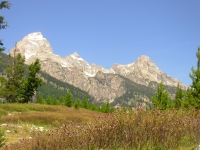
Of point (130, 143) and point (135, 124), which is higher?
point (135, 124)

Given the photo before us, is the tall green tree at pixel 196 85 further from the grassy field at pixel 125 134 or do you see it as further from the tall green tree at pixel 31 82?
the tall green tree at pixel 31 82

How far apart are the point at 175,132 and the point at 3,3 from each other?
10494mm

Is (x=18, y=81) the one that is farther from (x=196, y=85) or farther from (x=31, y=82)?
(x=196, y=85)

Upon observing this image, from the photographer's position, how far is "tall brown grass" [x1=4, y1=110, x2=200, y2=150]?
269 inches

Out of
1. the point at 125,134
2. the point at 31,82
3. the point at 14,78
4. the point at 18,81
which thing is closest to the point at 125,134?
the point at 125,134

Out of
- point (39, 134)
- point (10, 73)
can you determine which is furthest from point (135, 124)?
point (10, 73)

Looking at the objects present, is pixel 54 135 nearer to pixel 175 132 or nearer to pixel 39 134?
pixel 39 134

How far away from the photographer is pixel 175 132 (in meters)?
7.04

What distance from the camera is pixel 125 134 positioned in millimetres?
6938

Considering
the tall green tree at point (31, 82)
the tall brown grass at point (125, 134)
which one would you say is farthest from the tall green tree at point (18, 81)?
the tall brown grass at point (125, 134)

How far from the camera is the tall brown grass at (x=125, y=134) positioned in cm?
684

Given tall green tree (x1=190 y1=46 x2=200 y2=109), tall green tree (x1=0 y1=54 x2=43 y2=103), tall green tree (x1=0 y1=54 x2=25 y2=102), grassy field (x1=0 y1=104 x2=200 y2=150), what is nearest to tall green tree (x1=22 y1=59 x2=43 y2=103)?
tall green tree (x1=0 y1=54 x2=43 y2=103)

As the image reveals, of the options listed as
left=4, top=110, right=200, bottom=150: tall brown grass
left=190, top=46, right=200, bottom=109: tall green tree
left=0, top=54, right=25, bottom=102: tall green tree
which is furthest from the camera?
left=0, top=54, right=25, bottom=102: tall green tree

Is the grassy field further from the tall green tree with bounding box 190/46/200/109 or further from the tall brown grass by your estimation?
the tall green tree with bounding box 190/46/200/109
